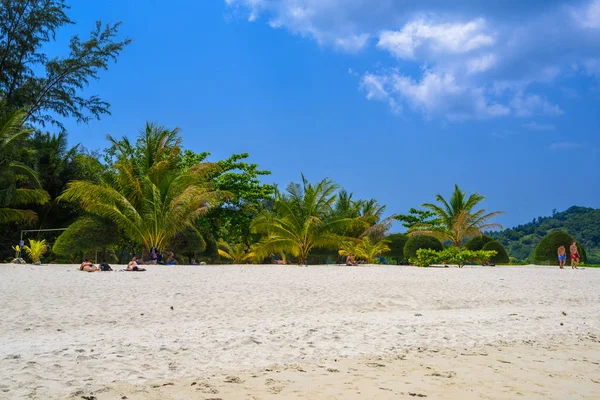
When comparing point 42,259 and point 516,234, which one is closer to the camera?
point 42,259

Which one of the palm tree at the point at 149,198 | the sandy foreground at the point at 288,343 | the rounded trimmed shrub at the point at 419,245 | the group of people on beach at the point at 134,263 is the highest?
the palm tree at the point at 149,198

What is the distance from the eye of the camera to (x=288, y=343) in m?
6.11

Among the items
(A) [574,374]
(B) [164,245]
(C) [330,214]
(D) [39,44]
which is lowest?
(A) [574,374]

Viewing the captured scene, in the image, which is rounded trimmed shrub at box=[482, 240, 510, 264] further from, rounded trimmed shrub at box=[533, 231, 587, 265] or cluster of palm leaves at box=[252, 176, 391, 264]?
cluster of palm leaves at box=[252, 176, 391, 264]

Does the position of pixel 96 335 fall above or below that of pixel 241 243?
below

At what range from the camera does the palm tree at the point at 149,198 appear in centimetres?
2053

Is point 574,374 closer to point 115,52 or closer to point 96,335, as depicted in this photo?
point 96,335

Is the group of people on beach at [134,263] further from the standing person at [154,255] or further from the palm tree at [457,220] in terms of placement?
the palm tree at [457,220]

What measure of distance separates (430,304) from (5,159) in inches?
752

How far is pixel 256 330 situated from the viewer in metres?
6.75

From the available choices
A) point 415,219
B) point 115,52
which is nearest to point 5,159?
point 115,52

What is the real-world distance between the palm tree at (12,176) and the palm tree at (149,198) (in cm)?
139

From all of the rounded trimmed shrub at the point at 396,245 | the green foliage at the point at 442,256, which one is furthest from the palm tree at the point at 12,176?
the rounded trimmed shrub at the point at 396,245

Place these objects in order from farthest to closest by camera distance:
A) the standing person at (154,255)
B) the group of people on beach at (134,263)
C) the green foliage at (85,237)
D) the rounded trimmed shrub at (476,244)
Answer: the rounded trimmed shrub at (476,244) → the green foliage at (85,237) → the standing person at (154,255) → the group of people on beach at (134,263)
